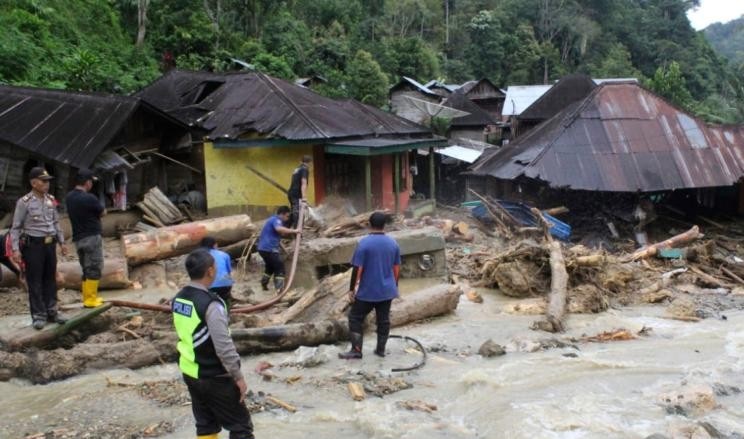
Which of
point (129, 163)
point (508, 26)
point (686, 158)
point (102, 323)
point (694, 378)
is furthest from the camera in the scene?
point (508, 26)

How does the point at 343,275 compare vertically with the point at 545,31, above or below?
below

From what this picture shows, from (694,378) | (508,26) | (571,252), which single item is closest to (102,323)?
(694,378)

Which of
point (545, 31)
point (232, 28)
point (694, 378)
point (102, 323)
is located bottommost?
point (694, 378)

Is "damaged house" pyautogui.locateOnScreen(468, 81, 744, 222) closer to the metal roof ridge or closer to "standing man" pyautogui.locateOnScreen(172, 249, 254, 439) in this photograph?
the metal roof ridge

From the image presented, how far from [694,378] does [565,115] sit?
15236 mm

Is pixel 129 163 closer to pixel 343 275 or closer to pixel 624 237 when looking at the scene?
pixel 343 275

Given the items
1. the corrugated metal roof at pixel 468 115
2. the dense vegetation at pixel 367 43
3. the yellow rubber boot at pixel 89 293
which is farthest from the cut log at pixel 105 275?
the corrugated metal roof at pixel 468 115

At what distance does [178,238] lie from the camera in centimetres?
1184

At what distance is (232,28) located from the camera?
38.3m

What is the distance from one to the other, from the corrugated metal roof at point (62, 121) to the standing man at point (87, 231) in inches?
244

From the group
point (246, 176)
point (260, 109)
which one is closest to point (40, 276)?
point (246, 176)

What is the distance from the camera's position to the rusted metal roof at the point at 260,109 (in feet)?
57.8

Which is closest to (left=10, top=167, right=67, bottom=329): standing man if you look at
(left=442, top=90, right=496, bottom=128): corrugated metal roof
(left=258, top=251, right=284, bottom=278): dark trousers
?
(left=258, top=251, right=284, bottom=278): dark trousers

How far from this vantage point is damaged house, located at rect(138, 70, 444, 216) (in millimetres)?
17555
